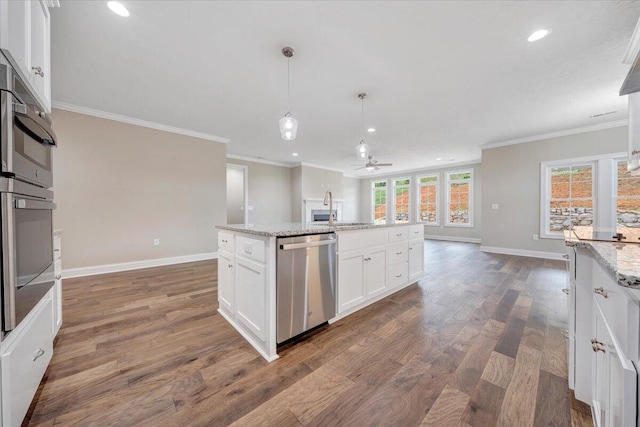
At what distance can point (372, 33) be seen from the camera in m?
2.03

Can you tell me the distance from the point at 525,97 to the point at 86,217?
6.57m

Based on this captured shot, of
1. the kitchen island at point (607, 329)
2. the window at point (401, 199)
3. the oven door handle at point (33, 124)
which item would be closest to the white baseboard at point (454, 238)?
the window at point (401, 199)

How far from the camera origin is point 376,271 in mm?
2557

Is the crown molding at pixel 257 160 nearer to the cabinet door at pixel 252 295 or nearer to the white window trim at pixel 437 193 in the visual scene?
the white window trim at pixel 437 193

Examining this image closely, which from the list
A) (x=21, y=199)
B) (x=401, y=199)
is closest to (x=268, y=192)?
(x=401, y=199)

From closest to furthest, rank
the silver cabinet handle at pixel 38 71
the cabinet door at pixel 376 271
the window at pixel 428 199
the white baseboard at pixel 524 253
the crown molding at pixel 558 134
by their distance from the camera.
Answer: the silver cabinet handle at pixel 38 71
the cabinet door at pixel 376 271
the crown molding at pixel 558 134
the white baseboard at pixel 524 253
the window at pixel 428 199

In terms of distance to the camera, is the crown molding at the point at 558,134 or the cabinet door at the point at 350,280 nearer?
the cabinet door at the point at 350,280

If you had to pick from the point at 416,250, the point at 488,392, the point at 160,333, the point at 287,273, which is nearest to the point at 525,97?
the point at 416,250

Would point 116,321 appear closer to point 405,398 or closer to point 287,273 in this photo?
point 287,273

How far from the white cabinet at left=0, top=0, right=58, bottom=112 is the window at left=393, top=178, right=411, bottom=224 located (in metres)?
9.06

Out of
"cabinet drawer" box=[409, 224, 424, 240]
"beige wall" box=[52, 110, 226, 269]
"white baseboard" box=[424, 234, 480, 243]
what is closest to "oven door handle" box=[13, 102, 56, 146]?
"beige wall" box=[52, 110, 226, 269]

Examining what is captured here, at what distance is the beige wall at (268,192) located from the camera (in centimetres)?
687

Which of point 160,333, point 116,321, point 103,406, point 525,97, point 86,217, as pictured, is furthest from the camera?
point 86,217

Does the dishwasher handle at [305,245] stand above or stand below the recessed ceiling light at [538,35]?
below
